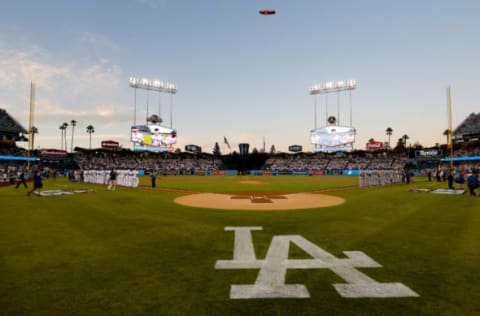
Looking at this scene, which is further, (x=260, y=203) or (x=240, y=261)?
(x=260, y=203)

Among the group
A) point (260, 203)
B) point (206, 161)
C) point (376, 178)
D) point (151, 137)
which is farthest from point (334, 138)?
point (260, 203)

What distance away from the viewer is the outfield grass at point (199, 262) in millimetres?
3928

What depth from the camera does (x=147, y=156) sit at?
292ft

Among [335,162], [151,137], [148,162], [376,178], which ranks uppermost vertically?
[151,137]

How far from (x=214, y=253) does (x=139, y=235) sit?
3.10 meters

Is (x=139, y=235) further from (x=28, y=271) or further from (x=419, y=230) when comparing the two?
(x=419, y=230)

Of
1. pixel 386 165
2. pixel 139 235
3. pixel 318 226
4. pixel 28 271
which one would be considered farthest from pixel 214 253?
pixel 386 165

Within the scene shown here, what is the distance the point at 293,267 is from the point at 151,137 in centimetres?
6805

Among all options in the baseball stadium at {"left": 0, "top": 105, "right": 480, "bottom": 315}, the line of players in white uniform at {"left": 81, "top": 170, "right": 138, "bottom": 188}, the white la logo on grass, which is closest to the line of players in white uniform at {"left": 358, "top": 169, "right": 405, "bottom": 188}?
the baseball stadium at {"left": 0, "top": 105, "right": 480, "bottom": 315}

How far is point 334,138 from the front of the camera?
71000 millimetres

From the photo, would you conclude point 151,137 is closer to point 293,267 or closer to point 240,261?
point 240,261

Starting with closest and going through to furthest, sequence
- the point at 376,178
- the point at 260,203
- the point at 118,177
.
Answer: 1. the point at 260,203
2. the point at 376,178
3. the point at 118,177

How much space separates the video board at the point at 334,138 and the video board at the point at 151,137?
41.2 metres

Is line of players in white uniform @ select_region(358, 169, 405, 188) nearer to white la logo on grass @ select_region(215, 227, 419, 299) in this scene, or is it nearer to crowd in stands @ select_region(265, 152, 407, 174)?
white la logo on grass @ select_region(215, 227, 419, 299)
